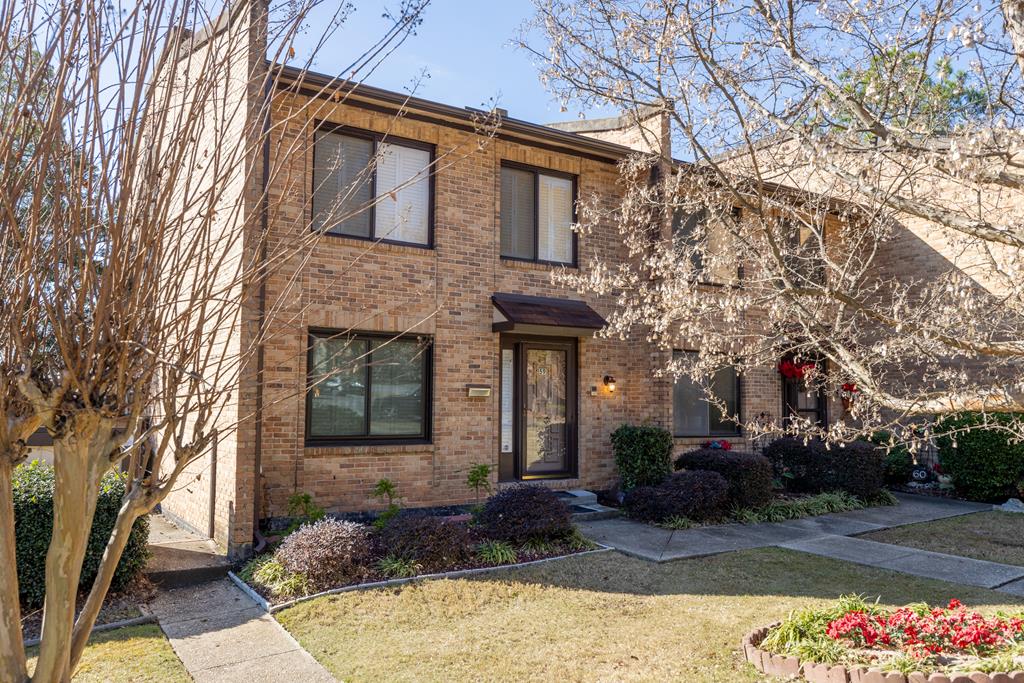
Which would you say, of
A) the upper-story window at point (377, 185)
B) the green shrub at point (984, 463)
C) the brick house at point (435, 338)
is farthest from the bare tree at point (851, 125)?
the green shrub at point (984, 463)

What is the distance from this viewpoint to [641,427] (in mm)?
11602

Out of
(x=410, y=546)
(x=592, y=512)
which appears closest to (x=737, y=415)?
(x=592, y=512)

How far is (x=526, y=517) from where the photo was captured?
834cm

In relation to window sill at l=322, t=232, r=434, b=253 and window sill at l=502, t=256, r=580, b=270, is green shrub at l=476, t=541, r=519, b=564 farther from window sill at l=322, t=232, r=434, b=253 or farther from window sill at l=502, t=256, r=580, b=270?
window sill at l=502, t=256, r=580, b=270

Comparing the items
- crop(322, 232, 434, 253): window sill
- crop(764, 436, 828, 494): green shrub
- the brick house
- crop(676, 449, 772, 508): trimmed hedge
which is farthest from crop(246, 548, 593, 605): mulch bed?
crop(764, 436, 828, 494): green shrub

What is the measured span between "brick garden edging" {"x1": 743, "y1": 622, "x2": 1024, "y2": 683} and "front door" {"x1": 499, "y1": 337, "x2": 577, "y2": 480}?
616 centimetres

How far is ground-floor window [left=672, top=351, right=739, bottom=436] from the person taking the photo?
13266 millimetres

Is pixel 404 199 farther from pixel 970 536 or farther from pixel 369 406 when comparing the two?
pixel 970 536

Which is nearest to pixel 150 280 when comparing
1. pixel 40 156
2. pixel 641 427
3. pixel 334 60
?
pixel 40 156

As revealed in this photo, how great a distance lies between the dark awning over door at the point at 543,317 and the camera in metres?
10.5

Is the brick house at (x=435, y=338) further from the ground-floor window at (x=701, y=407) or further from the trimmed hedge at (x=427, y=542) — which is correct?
the trimmed hedge at (x=427, y=542)

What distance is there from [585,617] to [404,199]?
6353 mm

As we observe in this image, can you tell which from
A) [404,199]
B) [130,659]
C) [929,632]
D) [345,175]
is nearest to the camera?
[929,632]

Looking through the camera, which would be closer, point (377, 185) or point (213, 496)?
point (213, 496)
